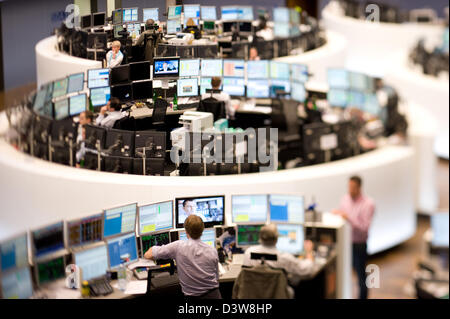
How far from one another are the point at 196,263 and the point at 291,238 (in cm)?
123

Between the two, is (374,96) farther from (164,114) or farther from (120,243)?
(120,243)

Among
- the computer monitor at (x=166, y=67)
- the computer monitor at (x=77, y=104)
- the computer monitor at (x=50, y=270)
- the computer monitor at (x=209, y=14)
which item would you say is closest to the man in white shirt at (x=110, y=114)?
the computer monitor at (x=77, y=104)

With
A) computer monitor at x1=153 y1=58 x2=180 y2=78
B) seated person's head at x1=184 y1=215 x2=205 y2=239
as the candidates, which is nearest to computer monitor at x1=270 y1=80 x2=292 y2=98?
computer monitor at x1=153 y1=58 x2=180 y2=78

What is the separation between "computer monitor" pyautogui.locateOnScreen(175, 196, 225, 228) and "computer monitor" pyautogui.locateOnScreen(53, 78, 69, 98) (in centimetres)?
321

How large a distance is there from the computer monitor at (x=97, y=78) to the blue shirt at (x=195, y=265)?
3324 millimetres

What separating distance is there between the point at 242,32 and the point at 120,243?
8426mm

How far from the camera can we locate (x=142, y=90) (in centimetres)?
884

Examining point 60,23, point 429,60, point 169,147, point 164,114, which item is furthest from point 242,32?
point 169,147

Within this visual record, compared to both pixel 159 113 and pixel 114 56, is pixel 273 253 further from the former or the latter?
pixel 159 113

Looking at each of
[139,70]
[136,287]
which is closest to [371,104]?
[139,70]

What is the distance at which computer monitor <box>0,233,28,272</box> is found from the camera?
530 cm

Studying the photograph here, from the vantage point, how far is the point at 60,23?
10.6 meters

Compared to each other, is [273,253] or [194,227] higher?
[194,227]

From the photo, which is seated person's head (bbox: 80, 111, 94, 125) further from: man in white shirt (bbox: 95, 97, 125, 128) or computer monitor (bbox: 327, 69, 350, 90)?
computer monitor (bbox: 327, 69, 350, 90)
